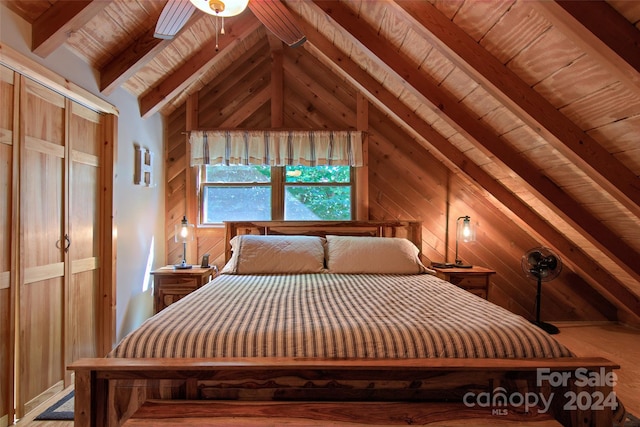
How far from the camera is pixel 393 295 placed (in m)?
1.95

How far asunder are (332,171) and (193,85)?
1.67m

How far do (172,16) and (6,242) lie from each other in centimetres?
143

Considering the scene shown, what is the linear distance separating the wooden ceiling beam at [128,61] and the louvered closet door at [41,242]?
0.44 m

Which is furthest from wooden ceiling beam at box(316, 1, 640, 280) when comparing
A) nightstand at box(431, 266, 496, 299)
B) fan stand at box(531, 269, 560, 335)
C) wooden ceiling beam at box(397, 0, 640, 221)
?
nightstand at box(431, 266, 496, 299)

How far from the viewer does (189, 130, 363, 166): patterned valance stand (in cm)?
343

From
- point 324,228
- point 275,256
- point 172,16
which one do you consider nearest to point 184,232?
point 275,256

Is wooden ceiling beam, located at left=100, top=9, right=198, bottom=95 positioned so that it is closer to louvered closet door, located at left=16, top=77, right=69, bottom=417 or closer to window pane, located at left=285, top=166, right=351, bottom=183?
louvered closet door, located at left=16, top=77, right=69, bottom=417

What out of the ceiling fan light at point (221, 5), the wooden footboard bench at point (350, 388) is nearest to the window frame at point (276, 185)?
the ceiling fan light at point (221, 5)

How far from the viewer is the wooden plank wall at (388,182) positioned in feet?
11.2

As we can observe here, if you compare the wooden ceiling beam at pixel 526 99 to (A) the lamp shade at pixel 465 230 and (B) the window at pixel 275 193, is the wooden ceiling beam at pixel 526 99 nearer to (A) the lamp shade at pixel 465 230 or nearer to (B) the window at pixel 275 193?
(A) the lamp shade at pixel 465 230

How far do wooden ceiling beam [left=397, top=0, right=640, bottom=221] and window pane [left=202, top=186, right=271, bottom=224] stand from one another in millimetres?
2318

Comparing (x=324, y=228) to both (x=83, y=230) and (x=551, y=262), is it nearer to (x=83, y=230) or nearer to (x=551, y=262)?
(x=83, y=230)

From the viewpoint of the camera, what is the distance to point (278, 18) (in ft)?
5.59

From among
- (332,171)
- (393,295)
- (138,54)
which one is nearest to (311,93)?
(332,171)
